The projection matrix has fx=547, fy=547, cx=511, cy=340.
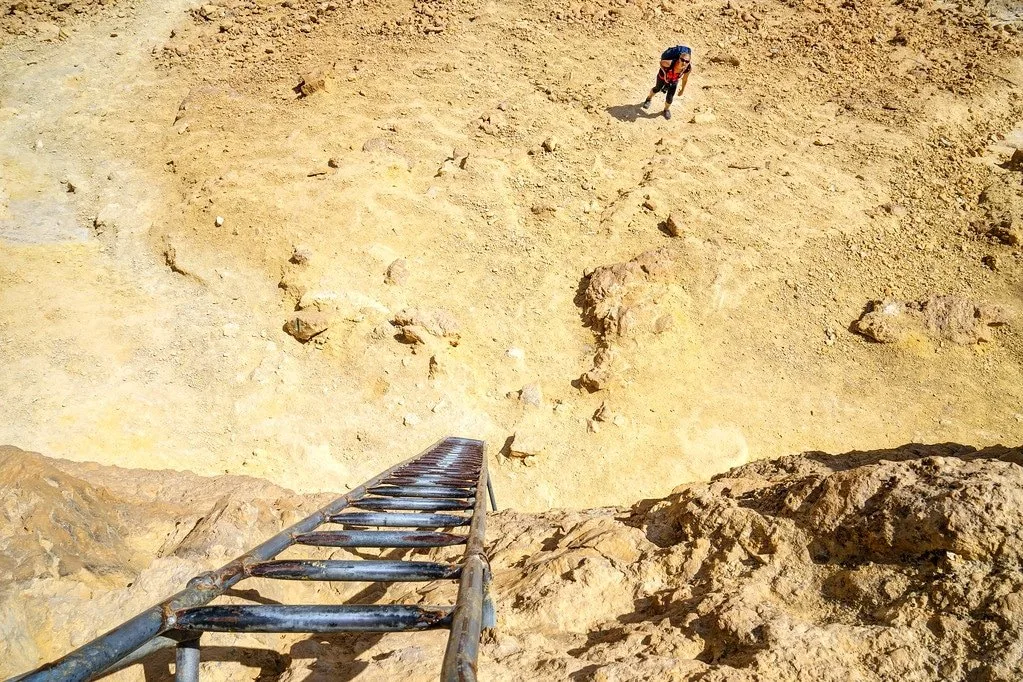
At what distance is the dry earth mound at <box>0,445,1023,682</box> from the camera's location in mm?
1812

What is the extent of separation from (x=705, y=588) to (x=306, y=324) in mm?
5994

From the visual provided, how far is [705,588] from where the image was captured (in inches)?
96.1

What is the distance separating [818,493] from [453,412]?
4.60m

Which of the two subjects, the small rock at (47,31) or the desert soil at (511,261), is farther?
the small rock at (47,31)

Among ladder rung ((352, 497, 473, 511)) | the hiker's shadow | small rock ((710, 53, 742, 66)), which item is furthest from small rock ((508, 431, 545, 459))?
small rock ((710, 53, 742, 66))

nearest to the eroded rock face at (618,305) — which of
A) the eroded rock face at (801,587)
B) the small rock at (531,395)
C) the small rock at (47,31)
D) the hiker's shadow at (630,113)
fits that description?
the small rock at (531,395)

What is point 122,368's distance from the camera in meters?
6.64

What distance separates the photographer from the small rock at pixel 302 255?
7.68 m

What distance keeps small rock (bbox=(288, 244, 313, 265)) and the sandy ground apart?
10cm

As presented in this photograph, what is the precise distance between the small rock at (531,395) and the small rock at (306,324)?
2.73 meters

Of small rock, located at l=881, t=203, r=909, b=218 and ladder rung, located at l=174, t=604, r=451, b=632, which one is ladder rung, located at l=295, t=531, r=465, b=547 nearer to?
ladder rung, located at l=174, t=604, r=451, b=632

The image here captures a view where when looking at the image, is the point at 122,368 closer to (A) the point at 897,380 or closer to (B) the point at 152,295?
(B) the point at 152,295

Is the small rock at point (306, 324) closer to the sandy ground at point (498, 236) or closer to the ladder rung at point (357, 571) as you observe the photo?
the sandy ground at point (498, 236)

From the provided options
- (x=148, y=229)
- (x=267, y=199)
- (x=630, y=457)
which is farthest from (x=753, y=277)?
(x=148, y=229)
